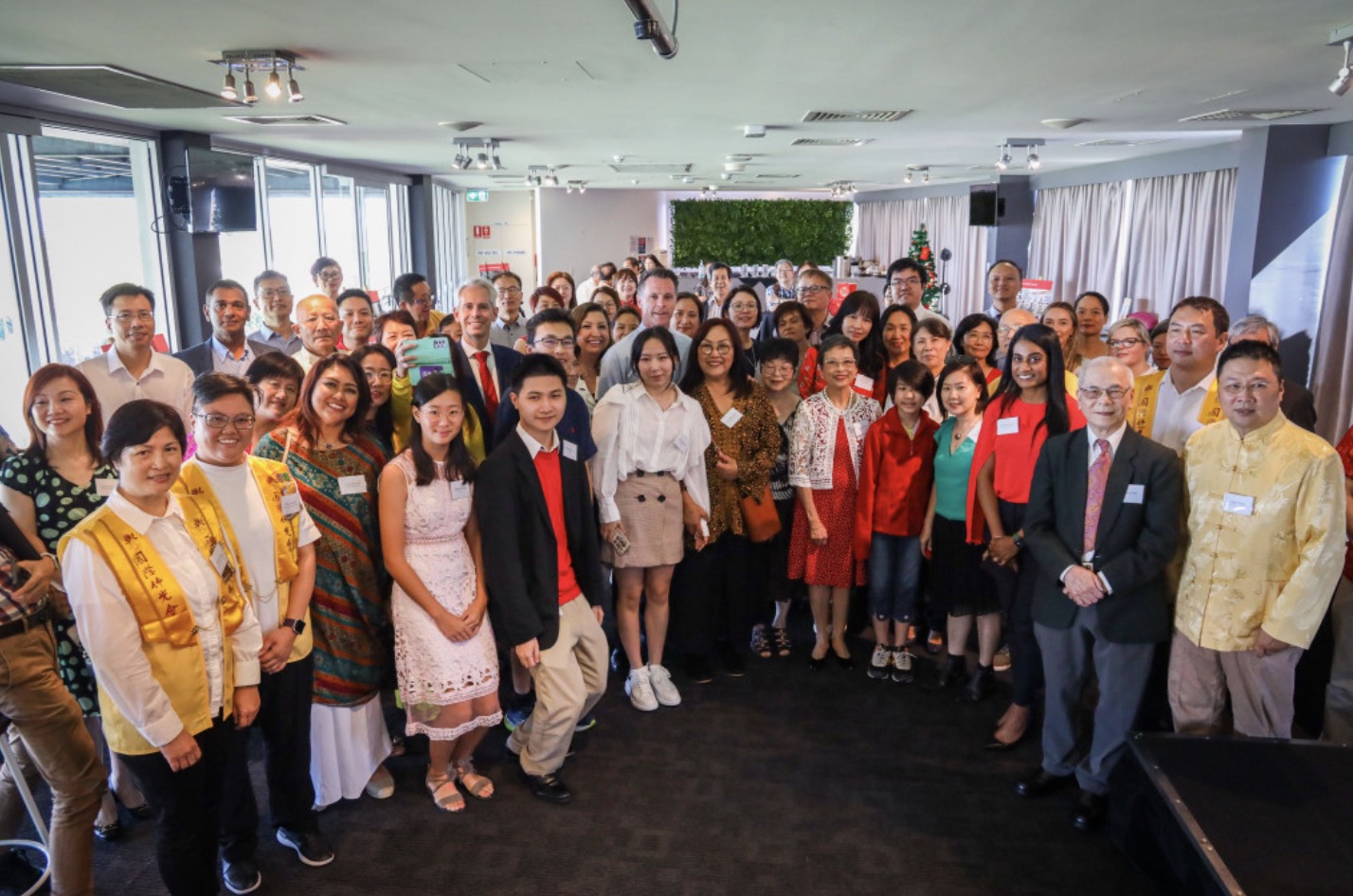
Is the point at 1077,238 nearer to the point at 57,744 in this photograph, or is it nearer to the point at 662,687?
the point at 662,687

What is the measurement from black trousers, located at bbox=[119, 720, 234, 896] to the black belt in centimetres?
48

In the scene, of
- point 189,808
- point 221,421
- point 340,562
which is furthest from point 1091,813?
point 221,421

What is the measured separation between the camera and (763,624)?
161 inches

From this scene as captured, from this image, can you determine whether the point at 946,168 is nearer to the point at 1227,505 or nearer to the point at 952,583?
the point at 952,583

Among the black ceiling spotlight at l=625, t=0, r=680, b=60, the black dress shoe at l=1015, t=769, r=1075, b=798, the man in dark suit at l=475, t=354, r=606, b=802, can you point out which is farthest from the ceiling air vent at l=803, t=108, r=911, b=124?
the black dress shoe at l=1015, t=769, r=1075, b=798

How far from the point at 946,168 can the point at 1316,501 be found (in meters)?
9.12

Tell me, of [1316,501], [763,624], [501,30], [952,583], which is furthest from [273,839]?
[1316,501]

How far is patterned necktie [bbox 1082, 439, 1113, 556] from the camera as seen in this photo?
8.76 feet

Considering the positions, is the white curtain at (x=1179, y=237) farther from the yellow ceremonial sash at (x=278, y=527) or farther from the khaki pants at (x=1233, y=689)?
the yellow ceremonial sash at (x=278, y=527)

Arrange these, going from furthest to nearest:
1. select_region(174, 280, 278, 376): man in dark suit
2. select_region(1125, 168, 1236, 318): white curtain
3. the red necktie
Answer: select_region(1125, 168, 1236, 318): white curtain → select_region(174, 280, 278, 376): man in dark suit → the red necktie

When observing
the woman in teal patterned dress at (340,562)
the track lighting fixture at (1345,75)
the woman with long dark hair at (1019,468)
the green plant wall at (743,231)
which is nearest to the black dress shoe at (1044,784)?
the woman with long dark hair at (1019,468)

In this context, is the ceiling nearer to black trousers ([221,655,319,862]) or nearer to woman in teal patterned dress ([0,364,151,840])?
woman in teal patterned dress ([0,364,151,840])

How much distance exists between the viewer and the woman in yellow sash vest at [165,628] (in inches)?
74.5

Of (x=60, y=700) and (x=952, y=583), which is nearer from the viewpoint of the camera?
(x=60, y=700)
